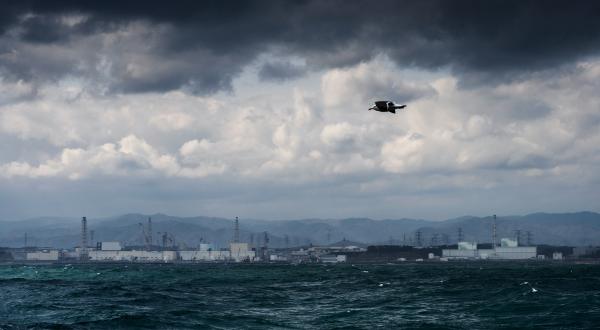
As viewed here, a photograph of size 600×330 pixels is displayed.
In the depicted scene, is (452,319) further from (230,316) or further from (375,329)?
(230,316)

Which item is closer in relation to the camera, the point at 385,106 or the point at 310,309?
the point at 385,106

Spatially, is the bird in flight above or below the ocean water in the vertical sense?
above

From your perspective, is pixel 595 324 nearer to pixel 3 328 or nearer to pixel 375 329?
pixel 375 329

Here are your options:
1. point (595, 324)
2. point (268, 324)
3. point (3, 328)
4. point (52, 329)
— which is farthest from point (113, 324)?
point (595, 324)

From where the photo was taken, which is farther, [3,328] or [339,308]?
[339,308]

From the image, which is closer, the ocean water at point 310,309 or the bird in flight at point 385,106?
the bird in flight at point 385,106

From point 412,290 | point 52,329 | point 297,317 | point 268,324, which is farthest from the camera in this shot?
point 412,290

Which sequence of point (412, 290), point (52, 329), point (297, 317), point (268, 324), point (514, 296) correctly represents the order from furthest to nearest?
point (412, 290), point (514, 296), point (297, 317), point (268, 324), point (52, 329)

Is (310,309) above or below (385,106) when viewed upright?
below

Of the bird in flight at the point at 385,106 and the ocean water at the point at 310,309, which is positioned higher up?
the bird in flight at the point at 385,106

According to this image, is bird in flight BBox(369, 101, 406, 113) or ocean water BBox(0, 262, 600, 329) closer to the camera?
bird in flight BBox(369, 101, 406, 113)
